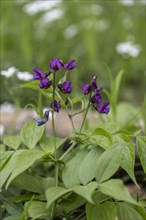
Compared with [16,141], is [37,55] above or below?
above

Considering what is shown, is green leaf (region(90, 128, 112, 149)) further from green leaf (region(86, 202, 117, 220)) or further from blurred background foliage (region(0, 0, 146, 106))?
blurred background foliage (region(0, 0, 146, 106))

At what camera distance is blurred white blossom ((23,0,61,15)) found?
14.2 feet

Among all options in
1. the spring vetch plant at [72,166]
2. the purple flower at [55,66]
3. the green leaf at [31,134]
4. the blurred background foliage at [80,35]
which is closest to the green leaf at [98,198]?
the spring vetch plant at [72,166]

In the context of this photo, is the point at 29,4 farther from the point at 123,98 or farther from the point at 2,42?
the point at 123,98

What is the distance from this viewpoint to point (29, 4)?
4.35m

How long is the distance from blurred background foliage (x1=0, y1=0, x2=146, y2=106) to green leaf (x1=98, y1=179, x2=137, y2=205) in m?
2.46

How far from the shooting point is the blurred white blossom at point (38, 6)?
4.32 m

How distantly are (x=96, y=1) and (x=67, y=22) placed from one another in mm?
317

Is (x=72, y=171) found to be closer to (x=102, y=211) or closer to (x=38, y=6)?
(x=102, y=211)

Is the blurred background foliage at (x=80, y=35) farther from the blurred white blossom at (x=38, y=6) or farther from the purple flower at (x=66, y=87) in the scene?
the purple flower at (x=66, y=87)

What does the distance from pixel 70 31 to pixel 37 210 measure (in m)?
3.31

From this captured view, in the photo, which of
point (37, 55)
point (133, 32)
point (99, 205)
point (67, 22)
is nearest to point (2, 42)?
point (37, 55)

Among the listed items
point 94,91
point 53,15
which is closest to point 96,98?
point 94,91

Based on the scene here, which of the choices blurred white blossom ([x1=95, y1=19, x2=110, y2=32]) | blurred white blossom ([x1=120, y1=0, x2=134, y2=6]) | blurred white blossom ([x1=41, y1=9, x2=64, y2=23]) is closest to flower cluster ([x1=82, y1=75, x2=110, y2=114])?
blurred white blossom ([x1=120, y1=0, x2=134, y2=6])
